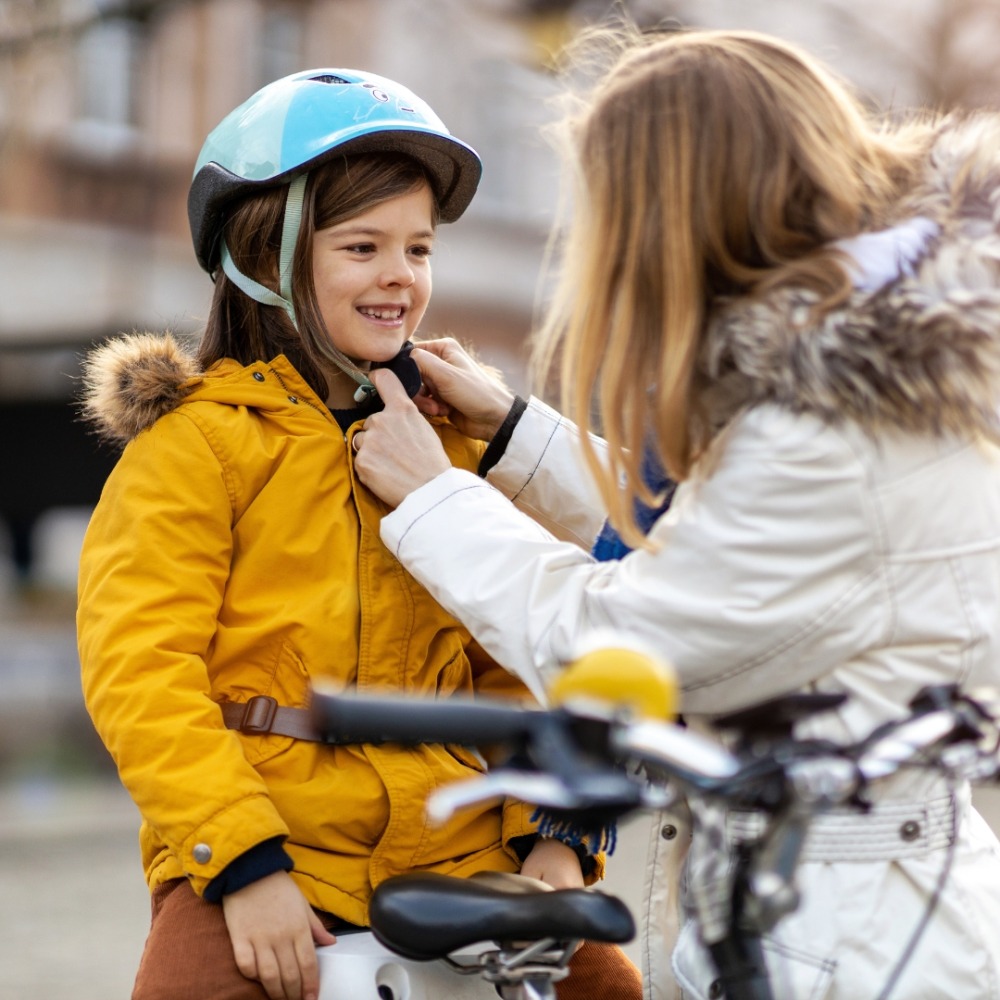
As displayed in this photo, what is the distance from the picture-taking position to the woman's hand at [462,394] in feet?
10.2

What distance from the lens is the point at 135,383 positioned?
281 centimetres

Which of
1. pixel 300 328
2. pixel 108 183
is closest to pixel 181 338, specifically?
pixel 300 328

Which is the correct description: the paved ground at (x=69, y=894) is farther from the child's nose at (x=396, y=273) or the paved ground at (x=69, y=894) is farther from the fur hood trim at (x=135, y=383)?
the child's nose at (x=396, y=273)

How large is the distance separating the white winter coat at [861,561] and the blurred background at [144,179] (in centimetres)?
681

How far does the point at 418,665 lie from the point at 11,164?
1137 cm

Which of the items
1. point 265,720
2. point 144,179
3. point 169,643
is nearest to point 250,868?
point 265,720

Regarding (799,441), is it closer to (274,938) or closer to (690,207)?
(690,207)

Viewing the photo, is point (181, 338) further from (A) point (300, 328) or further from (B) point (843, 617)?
(B) point (843, 617)

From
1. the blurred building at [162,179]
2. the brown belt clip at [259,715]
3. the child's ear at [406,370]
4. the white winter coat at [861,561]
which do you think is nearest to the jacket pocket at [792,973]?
the white winter coat at [861,561]

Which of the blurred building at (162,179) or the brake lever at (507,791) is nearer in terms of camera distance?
the brake lever at (507,791)

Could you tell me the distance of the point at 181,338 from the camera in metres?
3.51

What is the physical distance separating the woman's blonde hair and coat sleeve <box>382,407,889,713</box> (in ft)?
0.35

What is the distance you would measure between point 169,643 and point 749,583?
979 millimetres

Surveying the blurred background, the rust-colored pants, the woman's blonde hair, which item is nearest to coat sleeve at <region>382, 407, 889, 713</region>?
the woman's blonde hair
